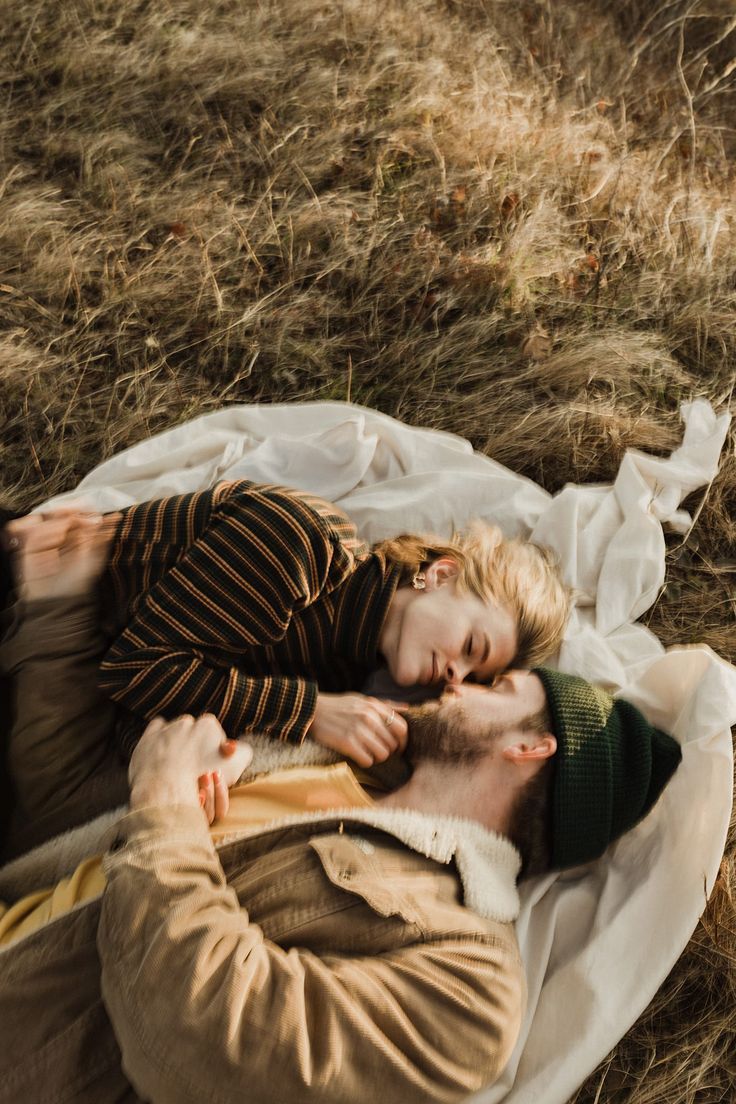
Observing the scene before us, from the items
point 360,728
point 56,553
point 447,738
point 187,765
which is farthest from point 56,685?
point 447,738

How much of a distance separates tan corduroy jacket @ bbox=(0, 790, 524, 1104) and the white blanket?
0.30m

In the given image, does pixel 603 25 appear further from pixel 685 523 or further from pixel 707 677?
pixel 707 677

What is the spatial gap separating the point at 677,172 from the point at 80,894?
474 cm

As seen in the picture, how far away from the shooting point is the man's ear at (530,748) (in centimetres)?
254

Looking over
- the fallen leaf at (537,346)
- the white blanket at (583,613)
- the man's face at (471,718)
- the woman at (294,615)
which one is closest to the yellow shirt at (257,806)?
the woman at (294,615)

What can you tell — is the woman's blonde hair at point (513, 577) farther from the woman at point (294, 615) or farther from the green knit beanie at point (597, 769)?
the green knit beanie at point (597, 769)

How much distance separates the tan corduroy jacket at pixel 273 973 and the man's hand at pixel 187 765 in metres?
0.11

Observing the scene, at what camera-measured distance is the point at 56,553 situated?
9.43 feet

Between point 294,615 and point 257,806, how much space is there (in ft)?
2.10

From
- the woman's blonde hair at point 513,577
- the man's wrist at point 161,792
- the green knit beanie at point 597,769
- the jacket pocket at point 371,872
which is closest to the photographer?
the jacket pocket at point 371,872

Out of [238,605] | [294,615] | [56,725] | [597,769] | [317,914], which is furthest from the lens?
[294,615]

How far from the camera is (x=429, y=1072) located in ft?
6.70

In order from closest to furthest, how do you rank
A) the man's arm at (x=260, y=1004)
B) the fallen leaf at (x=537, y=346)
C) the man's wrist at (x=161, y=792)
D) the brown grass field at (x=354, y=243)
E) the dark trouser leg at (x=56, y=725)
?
1. the man's arm at (x=260, y=1004)
2. the man's wrist at (x=161, y=792)
3. the dark trouser leg at (x=56, y=725)
4. the brown grass field at (x=354, y=243)
5. the fallen leaf at (x=537, y=346)

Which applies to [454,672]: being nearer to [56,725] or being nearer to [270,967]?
[270,967]
